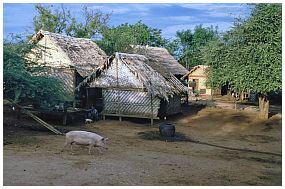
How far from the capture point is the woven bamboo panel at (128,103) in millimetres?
20219

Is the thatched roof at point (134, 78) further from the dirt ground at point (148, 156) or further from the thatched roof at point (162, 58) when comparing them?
the thatched roof at point (162, 58)

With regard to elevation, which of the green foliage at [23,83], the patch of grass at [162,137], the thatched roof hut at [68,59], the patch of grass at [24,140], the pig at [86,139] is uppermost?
the thatched roof hut at [68,59]

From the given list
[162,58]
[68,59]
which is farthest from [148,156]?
[162,58]

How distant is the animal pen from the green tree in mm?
3155

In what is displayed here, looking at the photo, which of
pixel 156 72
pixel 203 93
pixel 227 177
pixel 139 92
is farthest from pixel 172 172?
pixel 203 93

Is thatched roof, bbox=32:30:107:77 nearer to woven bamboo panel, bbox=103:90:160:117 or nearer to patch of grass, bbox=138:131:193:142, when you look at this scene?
woven bamboo panel, bbox=103:90:160:117

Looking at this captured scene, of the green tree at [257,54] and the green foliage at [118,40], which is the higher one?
Answer: the green foliage at [118,40]

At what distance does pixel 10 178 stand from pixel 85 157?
3027mm

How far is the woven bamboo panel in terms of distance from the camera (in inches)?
796

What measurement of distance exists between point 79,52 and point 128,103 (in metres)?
5.08

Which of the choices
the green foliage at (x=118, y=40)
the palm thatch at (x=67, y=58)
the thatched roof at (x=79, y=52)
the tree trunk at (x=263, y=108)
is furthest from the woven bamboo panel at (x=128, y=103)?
the green foliage at (x=118, y=40)

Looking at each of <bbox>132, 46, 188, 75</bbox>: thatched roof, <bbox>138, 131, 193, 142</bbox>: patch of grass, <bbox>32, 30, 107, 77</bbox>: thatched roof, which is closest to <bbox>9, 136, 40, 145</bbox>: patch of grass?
<bbox>138, 131, 193, 142</bbox>: patch of grass

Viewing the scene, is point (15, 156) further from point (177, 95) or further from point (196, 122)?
point (177, 95)

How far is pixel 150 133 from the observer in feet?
55.7
